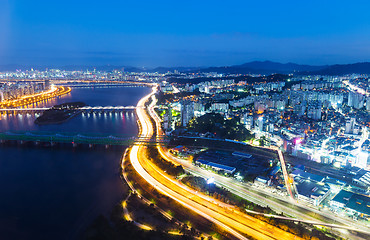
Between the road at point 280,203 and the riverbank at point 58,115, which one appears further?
the riverbank at point 58,115

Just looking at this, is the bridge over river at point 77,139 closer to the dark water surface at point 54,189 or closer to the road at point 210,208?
the dark water surface at point 54,189

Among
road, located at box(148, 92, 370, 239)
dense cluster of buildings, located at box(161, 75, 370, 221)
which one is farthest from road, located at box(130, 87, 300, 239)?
dense cluster of buildings, located at box(161, 75, 370, 221)

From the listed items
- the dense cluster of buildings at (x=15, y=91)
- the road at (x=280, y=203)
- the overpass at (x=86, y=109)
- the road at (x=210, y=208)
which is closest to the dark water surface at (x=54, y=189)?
the road at (x=210, y=208)

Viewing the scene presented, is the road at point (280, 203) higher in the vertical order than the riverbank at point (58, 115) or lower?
lower

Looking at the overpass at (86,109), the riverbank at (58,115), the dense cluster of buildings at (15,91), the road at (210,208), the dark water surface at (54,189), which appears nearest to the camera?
the road at (210,208)

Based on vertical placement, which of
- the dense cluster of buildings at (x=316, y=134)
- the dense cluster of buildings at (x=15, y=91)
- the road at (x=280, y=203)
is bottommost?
the road at (x=280, y=203)

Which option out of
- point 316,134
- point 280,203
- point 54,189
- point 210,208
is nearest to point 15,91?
point 54,189

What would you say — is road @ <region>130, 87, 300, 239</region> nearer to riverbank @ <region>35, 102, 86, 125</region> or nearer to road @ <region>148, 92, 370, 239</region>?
road @ <region>148, 92, 370, 239</region>
